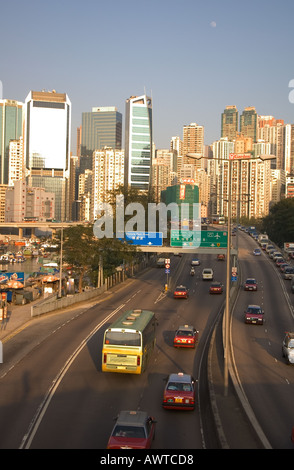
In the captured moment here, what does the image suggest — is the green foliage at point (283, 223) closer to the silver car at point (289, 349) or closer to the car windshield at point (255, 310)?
the car windshield at point (255, 310)

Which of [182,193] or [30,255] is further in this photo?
[182,193]

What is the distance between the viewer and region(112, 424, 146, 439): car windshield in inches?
586

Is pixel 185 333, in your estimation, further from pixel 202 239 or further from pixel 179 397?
pixel 202 239

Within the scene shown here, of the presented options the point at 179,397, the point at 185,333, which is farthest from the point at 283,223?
the point at 179,397

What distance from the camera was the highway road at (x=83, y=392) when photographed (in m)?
17.3

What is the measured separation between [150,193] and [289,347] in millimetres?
98838

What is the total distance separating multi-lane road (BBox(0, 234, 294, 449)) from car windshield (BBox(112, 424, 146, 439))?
64.7 inches

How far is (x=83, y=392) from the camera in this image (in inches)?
880

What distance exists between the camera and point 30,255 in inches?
6673

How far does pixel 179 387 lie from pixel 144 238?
135 ft

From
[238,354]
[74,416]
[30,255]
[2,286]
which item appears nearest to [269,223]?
[30,255]

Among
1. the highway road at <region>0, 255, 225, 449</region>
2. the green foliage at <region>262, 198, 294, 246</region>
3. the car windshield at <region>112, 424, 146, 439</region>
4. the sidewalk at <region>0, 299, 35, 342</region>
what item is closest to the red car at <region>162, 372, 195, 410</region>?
the highway road at <region>0, 255, 225, 449</region>

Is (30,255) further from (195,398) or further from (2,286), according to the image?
(195,398)

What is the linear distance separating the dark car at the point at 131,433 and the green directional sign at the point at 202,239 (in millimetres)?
43685
